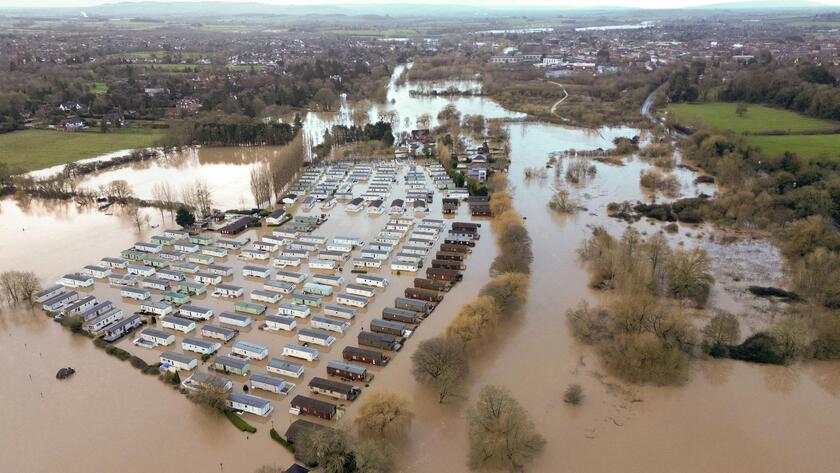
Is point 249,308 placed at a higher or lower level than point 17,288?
lower

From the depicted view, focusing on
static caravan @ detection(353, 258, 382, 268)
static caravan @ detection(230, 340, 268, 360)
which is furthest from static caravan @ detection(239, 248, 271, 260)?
static caravan @ detection(230, 340, 268, 360)

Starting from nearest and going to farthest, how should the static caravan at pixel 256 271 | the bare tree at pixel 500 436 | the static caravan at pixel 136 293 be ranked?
the bare tree at pixel 500 436 < the static caravan at pixel 136 293 < the static caravan at pixel 256 271

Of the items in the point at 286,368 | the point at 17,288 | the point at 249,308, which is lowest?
the point at 286,368

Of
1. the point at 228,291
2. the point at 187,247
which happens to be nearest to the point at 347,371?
the point at 228,291

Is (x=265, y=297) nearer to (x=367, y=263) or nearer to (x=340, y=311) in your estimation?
(x=340, y=311)

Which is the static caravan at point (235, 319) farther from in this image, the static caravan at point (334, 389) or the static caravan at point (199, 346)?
the static caravan at point (334, 389)

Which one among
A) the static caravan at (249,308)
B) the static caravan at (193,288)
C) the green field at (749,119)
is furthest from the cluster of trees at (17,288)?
the green field at (749,119)
